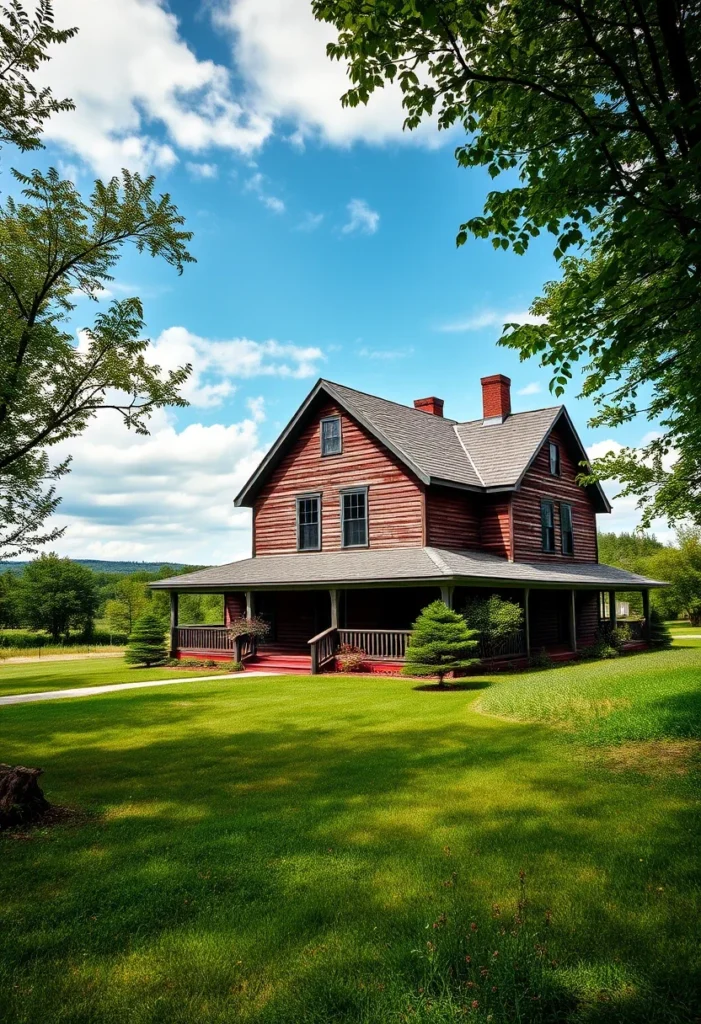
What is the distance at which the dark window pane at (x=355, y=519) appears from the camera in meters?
26.3

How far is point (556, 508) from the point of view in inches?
1194

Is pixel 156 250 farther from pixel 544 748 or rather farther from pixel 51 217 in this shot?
pixel 544 748

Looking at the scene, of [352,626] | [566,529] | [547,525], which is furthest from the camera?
[566,529]

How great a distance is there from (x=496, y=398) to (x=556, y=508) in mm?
6044

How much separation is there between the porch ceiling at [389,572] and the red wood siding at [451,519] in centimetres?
55

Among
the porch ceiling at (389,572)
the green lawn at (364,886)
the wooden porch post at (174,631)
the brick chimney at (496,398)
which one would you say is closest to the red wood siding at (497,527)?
the porch ceiling at (389,572)

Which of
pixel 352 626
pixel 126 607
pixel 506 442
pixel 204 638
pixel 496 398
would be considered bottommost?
pixel 204 638

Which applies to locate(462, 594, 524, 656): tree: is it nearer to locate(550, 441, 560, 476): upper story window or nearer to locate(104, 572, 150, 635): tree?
locate(550, 441, 560, 476): upper story window

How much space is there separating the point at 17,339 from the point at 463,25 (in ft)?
23.0

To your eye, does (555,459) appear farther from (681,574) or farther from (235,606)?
(681,574)

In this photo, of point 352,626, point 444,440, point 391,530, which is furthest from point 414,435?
point 352,626

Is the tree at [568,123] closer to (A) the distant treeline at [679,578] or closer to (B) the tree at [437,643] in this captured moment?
(B) the tree at [437,643]

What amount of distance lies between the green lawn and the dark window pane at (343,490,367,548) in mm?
16026

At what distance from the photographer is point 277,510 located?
1150 inches
